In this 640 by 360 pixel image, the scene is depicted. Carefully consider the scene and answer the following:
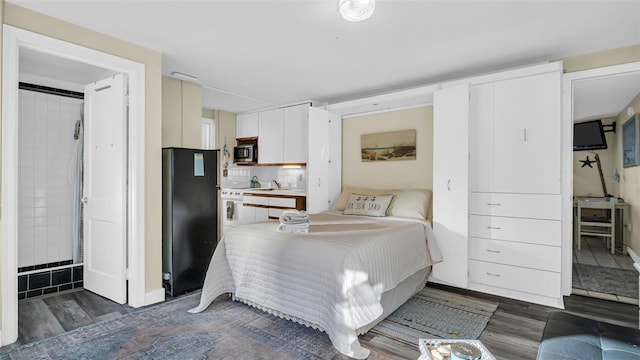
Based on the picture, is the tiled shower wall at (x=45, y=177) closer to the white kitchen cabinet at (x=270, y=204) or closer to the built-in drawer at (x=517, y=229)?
the white kitchen cabinet at (x=270, y=204)

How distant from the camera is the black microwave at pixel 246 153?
19.1 feet

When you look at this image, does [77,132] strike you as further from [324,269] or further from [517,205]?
[517,205]

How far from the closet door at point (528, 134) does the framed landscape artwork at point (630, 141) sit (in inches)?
72.3

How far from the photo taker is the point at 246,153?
230 inches

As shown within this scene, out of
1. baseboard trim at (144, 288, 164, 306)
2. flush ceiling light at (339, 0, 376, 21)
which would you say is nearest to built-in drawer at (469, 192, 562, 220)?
flush ceiling light at (339, 0, 376, 21)

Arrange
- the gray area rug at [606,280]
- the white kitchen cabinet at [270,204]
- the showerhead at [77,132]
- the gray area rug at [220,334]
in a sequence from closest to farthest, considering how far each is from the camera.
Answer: the gray area rug at [220,334] < the gray area rug at [606,280] < the showerhead at [77,132] < the white kitchen cabinet at [270,204]

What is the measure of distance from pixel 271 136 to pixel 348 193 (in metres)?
1.93

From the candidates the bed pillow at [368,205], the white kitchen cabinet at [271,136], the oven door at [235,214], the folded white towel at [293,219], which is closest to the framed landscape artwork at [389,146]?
the bed pillow at [368,205]

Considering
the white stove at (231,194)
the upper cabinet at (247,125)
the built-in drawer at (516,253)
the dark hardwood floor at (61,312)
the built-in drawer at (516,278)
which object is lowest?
the dark hardwood floor at (61,312)

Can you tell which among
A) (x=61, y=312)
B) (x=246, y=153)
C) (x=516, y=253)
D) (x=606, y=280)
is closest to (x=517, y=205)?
(x=516, y=253)

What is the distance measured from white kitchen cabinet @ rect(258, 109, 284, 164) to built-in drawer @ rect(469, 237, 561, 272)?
3.31 m

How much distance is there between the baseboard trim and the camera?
3.05 metres

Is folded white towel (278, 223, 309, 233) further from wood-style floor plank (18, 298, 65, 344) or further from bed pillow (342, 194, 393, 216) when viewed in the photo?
wood-style floor plank (18, 298, 65, 344)

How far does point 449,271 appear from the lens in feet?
11.4
